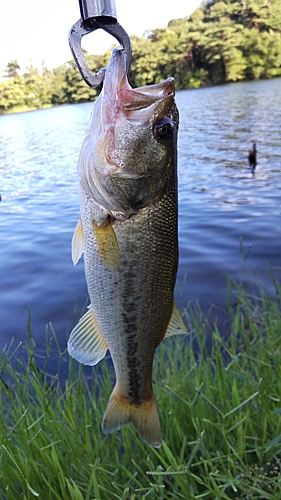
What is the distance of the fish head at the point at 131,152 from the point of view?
1.80 metres

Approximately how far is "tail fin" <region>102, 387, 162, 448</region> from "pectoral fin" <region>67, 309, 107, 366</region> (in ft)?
0.88

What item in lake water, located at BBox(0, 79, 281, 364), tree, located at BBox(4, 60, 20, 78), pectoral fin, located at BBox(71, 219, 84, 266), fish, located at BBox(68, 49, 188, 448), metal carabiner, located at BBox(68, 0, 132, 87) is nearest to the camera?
metal carabiner, located at BBox(68, 0, 132, 87)

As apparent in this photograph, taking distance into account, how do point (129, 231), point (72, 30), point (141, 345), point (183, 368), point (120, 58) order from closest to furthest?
point (72, 30), point (120, 58), point (129, 231), point (141, 345), point (183, 368)

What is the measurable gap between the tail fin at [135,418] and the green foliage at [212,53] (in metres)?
58.1

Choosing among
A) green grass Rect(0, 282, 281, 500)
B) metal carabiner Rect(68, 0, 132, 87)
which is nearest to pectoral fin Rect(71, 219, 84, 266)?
metal carabiner Rect(68, 0, 132, 87)

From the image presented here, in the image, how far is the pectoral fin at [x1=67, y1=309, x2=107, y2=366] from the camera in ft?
6.46

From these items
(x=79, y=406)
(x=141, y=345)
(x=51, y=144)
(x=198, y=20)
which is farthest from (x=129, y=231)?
(x=198, y=20)

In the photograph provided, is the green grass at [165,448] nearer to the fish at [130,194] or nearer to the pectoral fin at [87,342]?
the pectoral fin at [87,342]

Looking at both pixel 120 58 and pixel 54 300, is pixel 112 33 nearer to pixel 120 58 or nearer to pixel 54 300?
pixel 120 58

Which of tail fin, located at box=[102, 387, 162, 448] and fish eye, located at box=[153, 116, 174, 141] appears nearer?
fish eye, located at box=[153, 116, 174, 141]

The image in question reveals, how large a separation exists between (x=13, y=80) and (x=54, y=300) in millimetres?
58369

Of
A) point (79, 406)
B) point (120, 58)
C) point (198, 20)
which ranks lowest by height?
point (79, 406)

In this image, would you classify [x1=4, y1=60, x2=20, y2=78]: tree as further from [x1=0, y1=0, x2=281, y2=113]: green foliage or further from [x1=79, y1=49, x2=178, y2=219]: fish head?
[x1=79, y1=49, x2=178, y2=219]: fish head

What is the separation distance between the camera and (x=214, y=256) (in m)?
8.77
